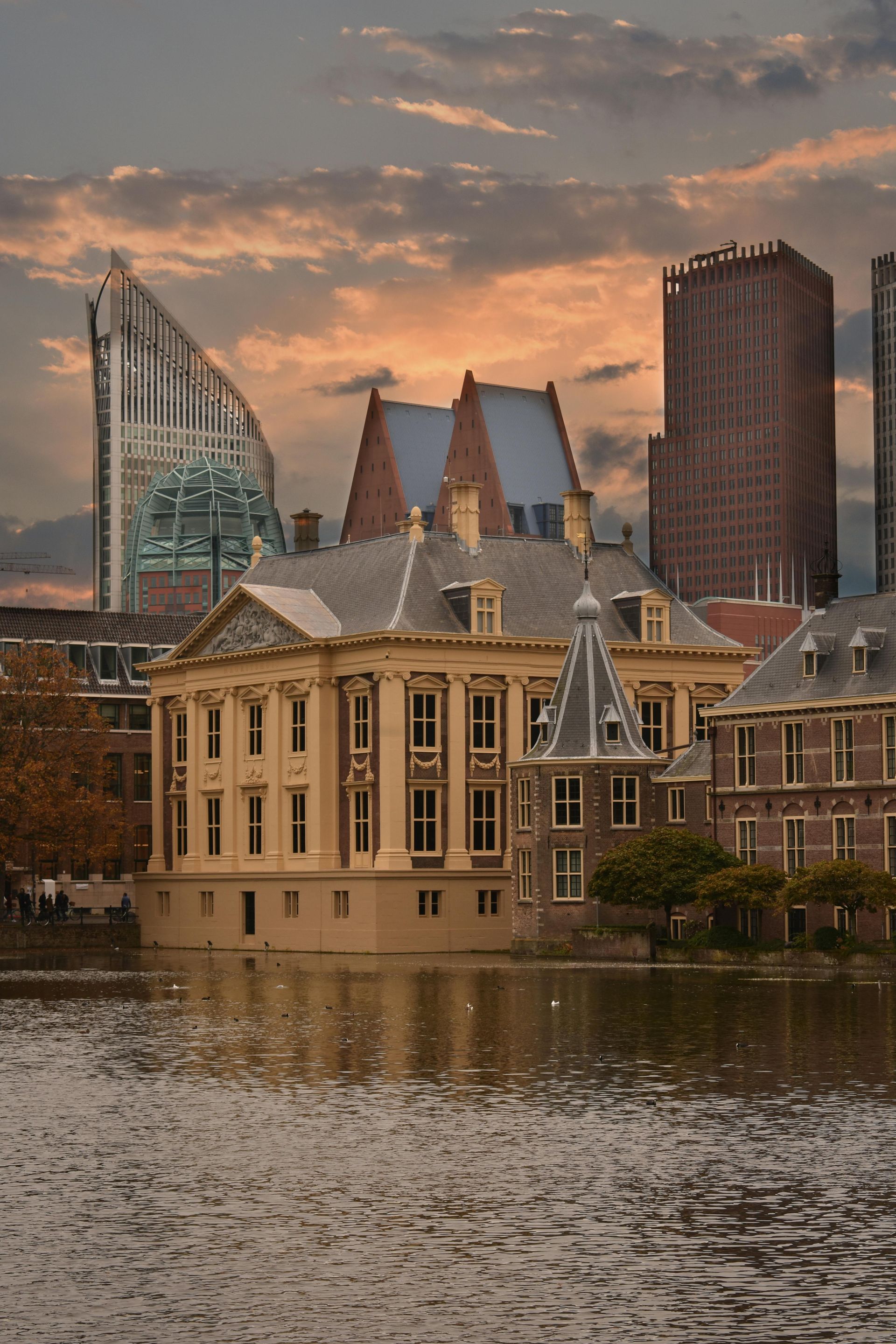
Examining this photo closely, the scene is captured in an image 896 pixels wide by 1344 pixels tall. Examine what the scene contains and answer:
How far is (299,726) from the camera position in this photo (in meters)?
111

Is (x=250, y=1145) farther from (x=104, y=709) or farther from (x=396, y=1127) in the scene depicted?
(x=104, y=709)

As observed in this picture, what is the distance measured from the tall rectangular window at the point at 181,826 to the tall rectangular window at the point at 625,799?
34.6 m

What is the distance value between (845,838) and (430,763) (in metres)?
27.5

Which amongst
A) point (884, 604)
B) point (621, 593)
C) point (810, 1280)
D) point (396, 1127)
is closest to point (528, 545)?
point (621, 593)

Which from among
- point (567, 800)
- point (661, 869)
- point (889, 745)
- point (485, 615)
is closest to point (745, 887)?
point (661, 869)

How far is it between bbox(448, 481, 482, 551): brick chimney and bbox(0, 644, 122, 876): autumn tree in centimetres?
2291

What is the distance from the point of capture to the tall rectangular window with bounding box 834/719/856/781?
8506cm

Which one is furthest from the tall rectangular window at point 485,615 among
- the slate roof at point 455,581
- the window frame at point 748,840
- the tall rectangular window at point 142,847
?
the tall rectangular window at point 142,847

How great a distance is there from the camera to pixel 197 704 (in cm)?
11919

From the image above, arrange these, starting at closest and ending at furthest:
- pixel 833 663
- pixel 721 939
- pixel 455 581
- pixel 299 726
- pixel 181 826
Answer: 1. pixel 721 939
2. pixel 833 663
3. pixel 299 726
4. pixel 455 581
5. pixel 181 826

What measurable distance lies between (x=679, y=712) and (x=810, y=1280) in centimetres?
9749

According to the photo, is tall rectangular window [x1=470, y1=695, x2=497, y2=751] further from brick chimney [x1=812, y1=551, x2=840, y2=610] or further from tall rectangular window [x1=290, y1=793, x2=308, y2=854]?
brick chimney [x1=812, y1=551, x2=840, y2=610]

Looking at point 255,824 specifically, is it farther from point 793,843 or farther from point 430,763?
point 793,843

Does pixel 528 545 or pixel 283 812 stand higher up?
pixel 528 545
